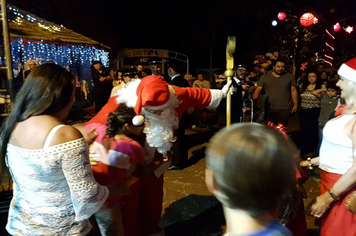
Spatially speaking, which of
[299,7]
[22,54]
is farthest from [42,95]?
[299,7]

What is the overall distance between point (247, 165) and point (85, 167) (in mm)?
891

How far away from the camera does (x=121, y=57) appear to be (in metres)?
20.6

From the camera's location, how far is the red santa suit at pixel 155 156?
8.08 feet

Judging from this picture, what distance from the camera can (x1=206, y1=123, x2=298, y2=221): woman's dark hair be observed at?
0.98 meters

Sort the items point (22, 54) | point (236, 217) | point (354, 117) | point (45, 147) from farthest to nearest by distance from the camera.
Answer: point (22, 54) < point (354, 117) < point (45, 147) < point (236, 217)

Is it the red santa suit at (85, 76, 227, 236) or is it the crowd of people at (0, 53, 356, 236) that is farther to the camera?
the red santa suit at (85, 76, 227, 236)

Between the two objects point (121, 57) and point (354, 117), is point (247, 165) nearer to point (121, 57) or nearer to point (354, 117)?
point (354, 117)

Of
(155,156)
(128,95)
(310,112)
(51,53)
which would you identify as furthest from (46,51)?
(155,156)

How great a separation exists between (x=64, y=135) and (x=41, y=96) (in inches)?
Answer: 10.4

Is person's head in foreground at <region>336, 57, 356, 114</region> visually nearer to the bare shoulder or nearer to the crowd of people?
the crowd of people

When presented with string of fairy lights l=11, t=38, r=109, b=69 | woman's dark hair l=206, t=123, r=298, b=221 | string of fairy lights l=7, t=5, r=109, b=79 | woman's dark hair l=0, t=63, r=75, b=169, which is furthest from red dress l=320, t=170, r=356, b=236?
string of fairy lights l=11, t=38, r=109, b=69

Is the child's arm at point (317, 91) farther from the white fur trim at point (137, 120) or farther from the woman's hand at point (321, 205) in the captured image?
the white fur trim at point (137, 120)

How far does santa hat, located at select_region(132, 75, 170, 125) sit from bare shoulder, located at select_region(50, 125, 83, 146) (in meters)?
0.88

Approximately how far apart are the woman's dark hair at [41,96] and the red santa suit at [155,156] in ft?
2.77
